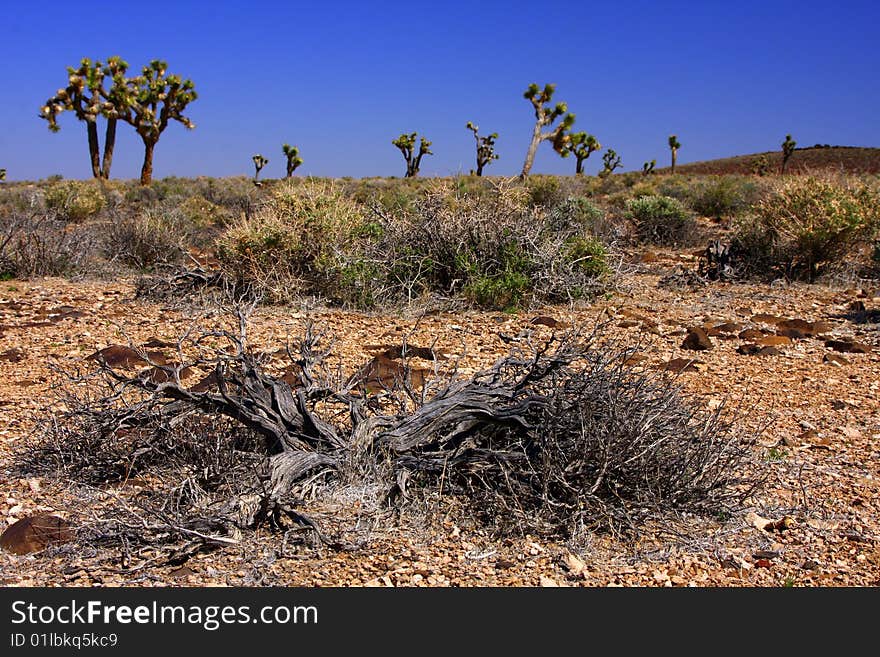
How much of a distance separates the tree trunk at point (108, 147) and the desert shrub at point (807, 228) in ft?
84.4

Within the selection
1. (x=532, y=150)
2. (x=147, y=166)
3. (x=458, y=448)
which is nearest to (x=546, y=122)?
(x=532, y=150)

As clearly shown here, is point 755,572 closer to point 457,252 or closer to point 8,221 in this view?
point 457,252

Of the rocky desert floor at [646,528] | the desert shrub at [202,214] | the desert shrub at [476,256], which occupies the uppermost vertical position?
the desert shrub at [202,214]

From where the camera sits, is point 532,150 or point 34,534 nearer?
point 34,534

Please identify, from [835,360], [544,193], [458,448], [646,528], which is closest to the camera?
[646,528]

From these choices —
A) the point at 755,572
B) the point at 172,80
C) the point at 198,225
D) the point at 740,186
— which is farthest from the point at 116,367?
the point at 172,80

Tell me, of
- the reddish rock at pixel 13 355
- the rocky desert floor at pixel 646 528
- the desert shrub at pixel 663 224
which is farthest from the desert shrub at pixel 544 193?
the reddish rock at pixel 13 355

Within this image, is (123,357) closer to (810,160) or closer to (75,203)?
(75,203)

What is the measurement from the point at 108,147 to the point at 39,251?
2233 centimetres

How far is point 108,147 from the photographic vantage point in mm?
29859

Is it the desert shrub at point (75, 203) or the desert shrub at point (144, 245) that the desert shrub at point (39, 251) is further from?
the desert shrub at point (75, 203)

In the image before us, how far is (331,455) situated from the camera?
3.36 meters

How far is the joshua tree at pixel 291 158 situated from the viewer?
37.2 meters

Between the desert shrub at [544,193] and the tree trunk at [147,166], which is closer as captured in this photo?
the desert shrub at [544,193]
